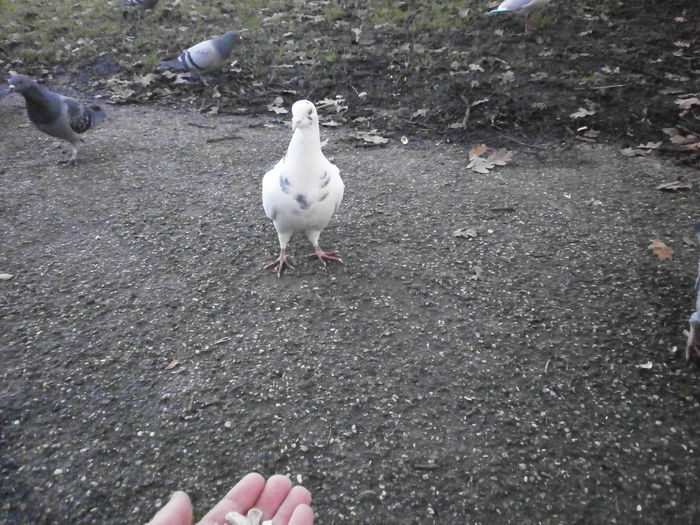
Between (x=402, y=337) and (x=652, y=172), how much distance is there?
9.43 feet

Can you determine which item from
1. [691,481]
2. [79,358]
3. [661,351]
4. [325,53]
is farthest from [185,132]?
[691,481]

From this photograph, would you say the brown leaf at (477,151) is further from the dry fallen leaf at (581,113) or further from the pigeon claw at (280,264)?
the pigeon claw at (280,264)

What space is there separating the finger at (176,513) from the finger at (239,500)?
70 millimetres

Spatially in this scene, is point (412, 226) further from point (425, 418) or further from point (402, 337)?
point (425, 418)

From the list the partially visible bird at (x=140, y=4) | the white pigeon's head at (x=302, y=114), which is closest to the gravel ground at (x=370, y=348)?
the white pigeon's head at (x=302, y=114)

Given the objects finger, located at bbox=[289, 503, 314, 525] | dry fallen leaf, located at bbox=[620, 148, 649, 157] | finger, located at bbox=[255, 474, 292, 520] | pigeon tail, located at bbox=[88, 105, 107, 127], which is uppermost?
pigeon tail, located at bbox=[88, 105, 107, 127]

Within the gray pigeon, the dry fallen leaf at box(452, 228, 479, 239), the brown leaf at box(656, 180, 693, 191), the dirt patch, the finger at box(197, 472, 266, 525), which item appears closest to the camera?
the finger at box(197, 472, 266, 525)

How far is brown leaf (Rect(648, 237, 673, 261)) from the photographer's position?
10.6ft

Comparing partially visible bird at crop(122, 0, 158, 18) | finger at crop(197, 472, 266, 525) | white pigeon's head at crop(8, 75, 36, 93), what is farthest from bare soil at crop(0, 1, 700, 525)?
partially visible bird at crop(122, 0, 158, 18)

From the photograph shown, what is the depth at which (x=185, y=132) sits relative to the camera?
17.9 feet

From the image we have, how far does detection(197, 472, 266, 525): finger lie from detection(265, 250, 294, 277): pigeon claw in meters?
1.72

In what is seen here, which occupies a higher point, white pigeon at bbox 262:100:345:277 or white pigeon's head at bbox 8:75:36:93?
white pigeon's head at bbox 8:75:36:93

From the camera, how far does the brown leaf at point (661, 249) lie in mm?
3242

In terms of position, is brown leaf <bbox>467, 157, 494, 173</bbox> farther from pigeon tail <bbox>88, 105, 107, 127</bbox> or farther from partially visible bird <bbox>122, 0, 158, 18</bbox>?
partially visible bird <bbox>122, 0, 158, 18</bbox>
